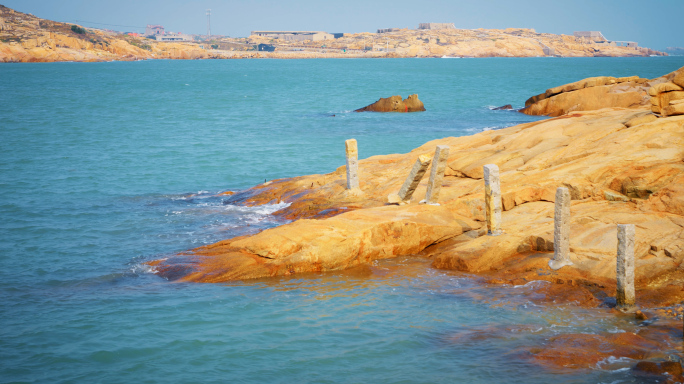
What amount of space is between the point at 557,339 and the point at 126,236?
48.0 ft

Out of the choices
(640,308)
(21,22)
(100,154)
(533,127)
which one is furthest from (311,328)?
(21,22)

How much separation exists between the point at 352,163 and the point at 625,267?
11.4 meters

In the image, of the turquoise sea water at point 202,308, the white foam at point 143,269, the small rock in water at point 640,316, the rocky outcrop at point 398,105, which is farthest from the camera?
the rocky outcrop at point 398,105

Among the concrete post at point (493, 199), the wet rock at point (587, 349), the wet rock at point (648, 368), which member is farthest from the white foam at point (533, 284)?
the wet rock at point (648, 368)

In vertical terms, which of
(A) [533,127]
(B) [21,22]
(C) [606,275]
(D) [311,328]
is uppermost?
(B) [21,22]

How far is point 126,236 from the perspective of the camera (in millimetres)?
20109

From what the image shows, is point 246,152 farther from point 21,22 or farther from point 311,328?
point 21,22

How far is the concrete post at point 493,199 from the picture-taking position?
612 inches

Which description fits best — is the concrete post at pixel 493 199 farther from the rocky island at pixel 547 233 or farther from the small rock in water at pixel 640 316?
the small rock in water at pixel 640 316

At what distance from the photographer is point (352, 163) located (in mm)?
21562

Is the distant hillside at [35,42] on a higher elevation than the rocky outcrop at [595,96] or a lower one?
higher

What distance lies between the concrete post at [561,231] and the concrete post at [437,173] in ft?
15.6

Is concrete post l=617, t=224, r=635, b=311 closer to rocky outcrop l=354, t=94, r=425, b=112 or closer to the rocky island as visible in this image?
the rocky island

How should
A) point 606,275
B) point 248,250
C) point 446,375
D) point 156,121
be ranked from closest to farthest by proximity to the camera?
1. point 446,375
2. point 606,275
3. point 248,250
4. point 156,121
